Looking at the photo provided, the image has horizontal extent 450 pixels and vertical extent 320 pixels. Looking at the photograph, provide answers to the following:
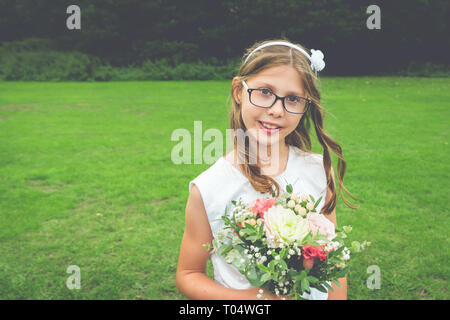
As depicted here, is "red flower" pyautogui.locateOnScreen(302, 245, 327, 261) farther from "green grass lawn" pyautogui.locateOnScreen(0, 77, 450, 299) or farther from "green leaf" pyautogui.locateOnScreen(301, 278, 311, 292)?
"green grass lawn" pyautogui.locateOnScreen(0, 77, 450, 299)

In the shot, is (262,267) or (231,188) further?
(231,188)

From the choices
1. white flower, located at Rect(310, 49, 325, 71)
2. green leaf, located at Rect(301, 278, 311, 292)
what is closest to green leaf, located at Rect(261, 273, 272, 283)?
green leaf, located at Rect(301, 278, 311, 292)

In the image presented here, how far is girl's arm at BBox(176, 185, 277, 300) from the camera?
6.22 feet

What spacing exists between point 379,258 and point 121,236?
122 inches

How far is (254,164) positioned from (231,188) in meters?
0.19

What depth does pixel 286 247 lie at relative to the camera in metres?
1.51

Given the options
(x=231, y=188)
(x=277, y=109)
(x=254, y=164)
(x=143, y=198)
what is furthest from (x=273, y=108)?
(x=143, y=198)

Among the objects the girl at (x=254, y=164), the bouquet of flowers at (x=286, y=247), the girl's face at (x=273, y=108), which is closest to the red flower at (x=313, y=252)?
the bouquet of flowers at (x=286, y=247)

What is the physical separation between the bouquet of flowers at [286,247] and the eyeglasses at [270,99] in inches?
18.5

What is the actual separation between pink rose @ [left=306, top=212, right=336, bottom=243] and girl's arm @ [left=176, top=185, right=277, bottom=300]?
1.78 feet

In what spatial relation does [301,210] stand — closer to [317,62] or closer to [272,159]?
[272,159]

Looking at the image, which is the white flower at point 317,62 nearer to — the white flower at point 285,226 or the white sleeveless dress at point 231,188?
the white sleeveless dress at point 231,188

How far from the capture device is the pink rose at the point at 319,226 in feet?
5.19

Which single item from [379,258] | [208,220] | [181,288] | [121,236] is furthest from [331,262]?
[121,236]
